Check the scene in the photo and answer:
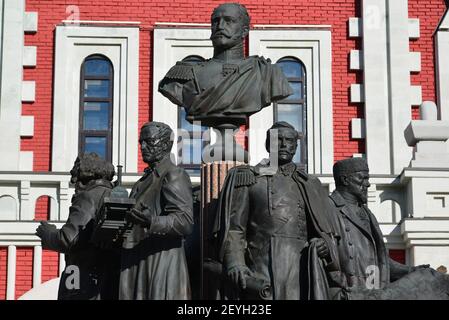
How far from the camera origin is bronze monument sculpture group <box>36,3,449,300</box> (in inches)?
394

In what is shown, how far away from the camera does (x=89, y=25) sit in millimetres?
21562

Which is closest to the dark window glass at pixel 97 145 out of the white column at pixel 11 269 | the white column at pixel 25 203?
the white column at pixel 25 203

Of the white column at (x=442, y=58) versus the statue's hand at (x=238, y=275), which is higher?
the white column at (x=442, y=58)

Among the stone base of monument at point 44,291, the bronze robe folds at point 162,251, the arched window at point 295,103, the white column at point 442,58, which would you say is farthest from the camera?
the white column at point 442,58

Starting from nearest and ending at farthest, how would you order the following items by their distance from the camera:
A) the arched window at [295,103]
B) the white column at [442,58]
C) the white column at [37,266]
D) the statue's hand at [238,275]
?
the statue's hand at [238,275] → the white column at [37,266] → the arched window at [295,103] → the white column at [442,58]

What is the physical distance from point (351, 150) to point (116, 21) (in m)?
4.13

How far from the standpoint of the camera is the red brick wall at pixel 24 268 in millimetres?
19547

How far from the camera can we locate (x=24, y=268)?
19641mm

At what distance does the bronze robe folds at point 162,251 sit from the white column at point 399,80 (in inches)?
419

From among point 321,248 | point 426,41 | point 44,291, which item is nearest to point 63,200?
point 44,291

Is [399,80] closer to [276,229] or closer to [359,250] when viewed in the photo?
[359,250]

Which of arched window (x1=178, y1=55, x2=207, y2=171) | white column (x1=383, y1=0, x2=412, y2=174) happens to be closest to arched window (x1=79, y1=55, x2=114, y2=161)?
arched window (x1=178, y1=55, x2=207, y2=171)

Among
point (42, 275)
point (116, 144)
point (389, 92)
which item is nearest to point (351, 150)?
point (389, 92)

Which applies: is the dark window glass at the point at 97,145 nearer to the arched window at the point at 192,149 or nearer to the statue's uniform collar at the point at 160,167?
the arched window at the point at 192,149
